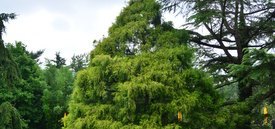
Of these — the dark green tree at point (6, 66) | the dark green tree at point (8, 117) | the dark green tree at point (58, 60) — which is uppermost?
the dark green tree at point (58, 60)

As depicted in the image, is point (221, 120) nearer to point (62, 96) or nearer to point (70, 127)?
point (70, 127)

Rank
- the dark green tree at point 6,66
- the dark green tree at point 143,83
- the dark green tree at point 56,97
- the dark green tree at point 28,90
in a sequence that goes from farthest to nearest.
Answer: the dark green tree at point 56,97 → the dark green tree at point 28,90 → the dark green tree at point 6,66 → the dark green tree at point 143,83

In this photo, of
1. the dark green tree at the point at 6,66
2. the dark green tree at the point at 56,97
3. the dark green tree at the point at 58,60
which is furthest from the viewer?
the dark green tree at the point at 58,60

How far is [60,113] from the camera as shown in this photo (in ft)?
92.7

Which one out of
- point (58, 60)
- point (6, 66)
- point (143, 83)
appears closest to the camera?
point (143, 83)

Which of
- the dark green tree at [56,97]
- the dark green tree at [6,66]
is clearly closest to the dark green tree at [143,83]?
the dark green tree at [6,66]

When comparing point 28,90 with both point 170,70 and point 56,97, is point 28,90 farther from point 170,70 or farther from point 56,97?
point 170,70

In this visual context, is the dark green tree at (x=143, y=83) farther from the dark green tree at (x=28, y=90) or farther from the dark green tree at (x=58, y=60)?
the dark green tree at (x=58, y=60)

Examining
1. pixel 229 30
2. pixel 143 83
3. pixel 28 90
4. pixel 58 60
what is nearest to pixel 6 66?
pixel 143 83

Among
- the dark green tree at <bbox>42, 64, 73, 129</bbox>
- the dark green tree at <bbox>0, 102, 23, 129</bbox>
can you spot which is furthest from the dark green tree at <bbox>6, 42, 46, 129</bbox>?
the dark green tree at <bbox>0, 102, 23, 129</bbox>

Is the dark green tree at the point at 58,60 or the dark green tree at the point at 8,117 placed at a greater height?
the dark green tree at the point at 58,60

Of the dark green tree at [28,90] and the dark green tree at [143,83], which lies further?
the dark green tree at [28,90]

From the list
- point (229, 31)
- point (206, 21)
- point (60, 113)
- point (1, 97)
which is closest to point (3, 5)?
point (206, 21)

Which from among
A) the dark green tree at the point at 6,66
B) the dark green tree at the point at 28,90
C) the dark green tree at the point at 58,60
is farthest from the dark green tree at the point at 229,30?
the dark green tree at the point at 58,60
